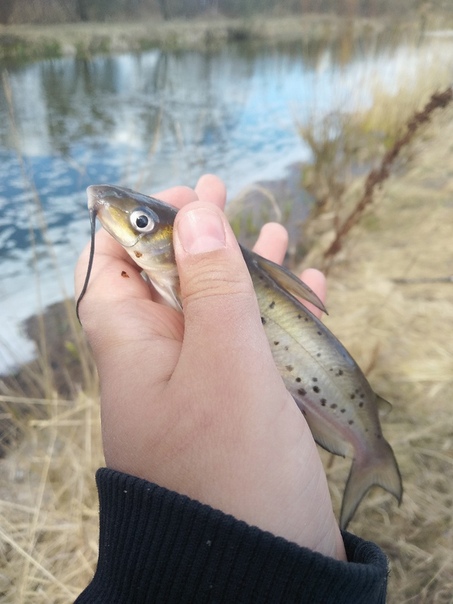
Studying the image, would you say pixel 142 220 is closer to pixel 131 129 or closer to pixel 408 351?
pixel 408 351

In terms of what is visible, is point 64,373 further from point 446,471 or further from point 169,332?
point 446,471

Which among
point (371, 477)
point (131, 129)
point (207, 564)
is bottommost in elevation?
point (371, 477)

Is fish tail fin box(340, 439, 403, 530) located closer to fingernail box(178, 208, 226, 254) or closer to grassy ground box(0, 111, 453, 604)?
grassy ground box(0, 111, 453, 604)

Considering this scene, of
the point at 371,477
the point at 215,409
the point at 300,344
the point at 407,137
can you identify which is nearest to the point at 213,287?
the point at 215,409

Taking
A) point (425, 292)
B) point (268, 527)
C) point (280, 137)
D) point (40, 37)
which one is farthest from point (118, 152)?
point (268, 527)

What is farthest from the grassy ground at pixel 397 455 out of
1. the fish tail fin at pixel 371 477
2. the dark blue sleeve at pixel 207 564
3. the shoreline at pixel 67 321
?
the dark blue sleeve at pixel 207 564

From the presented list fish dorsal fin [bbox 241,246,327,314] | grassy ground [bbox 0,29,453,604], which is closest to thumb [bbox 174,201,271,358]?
fish dorsal fin [bbox 241,246,327,314]
